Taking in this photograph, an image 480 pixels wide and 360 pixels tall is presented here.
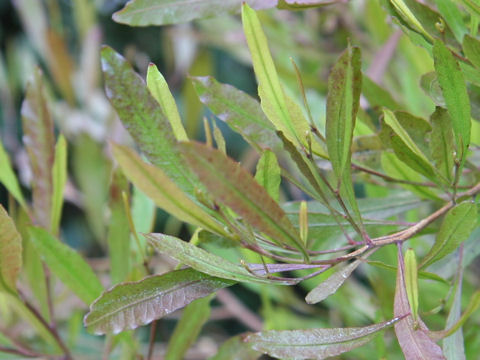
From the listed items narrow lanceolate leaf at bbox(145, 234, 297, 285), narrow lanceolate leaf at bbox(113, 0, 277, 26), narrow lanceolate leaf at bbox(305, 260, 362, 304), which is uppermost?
narrow lanceolate leaf at bbox(113, 0, 277, 26)

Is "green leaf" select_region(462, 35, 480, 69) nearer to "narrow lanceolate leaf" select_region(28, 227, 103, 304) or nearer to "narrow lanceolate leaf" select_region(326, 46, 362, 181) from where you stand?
"narrow lanceolate leaf" select_region(326, 46, 362, 181)

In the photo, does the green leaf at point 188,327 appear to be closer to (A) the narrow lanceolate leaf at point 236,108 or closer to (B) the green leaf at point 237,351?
(B) the green leaf at point 237,351

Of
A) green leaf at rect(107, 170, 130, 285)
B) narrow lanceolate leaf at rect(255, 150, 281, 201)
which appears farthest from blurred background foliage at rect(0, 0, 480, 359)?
narrow lanceolate leaf at rect(255, 150, 281, 201)

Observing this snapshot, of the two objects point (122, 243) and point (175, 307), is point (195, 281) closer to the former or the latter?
point (175, 307)

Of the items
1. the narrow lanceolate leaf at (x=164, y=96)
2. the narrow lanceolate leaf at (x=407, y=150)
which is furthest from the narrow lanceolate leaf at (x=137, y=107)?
the narrow lanceolate leaf at (x=407, y=150)

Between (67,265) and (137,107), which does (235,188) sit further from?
(67,265)

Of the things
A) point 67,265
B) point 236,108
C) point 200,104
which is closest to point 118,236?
point 67,265
